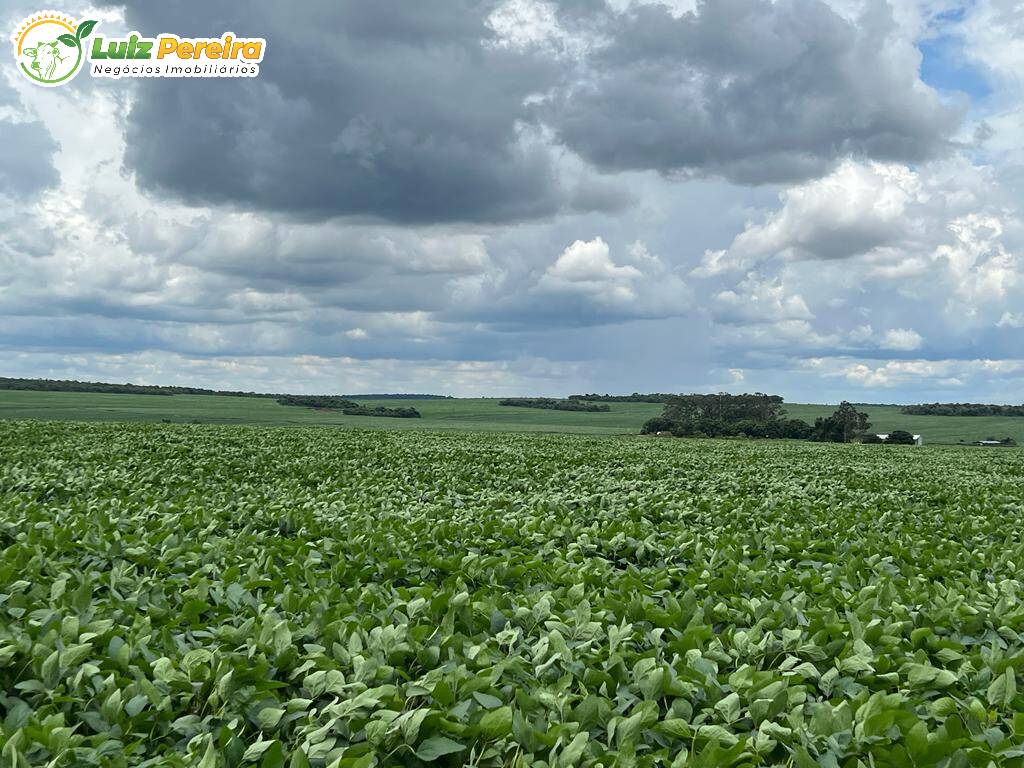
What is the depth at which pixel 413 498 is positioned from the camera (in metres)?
13.6

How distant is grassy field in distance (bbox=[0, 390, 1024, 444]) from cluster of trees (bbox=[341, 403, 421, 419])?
8.83ft

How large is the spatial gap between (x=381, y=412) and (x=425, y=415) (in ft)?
40.1

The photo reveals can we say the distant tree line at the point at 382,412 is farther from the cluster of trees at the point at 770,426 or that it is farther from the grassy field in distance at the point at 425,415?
the cluster of trees at the point at 770,426

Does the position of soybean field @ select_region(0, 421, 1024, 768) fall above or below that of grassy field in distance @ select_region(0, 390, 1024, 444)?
above

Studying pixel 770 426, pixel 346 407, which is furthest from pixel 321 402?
pixel 770 426

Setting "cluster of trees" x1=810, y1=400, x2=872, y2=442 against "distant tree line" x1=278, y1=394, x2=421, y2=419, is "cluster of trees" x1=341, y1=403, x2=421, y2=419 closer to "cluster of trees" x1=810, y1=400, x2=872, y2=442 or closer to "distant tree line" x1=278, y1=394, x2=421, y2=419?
"distant tree line" x1=278, y1=394, x2=421, y2=419

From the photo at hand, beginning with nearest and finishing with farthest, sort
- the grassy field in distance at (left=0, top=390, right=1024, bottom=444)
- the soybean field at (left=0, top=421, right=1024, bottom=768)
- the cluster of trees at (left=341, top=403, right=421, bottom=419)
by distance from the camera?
the soybean field at (left=0, top=421, right=1024, bottom=768)
the grassy field in distance at (left=0, top=390, right=1024, bottom=444)
the cluster of trees at (left=341, top=403, right=421, bottom=419)

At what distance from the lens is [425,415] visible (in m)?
122

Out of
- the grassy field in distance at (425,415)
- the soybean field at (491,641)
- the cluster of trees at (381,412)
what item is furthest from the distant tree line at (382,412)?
the soybean field at (491,641)

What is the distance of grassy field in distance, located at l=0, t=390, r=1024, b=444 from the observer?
82.3 metres

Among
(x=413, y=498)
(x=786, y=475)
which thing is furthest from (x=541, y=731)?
(x=786, y=475)

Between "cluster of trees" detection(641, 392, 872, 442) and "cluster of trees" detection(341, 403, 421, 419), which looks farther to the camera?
"cluster of trees" detection(341, 403, 421, 419)

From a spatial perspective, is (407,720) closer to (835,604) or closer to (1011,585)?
(835,604)

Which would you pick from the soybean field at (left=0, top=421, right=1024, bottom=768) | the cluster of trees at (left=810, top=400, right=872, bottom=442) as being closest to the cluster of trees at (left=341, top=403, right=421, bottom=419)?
the cluster of trees at (left=810, top=400, right=872, bottom=442)
